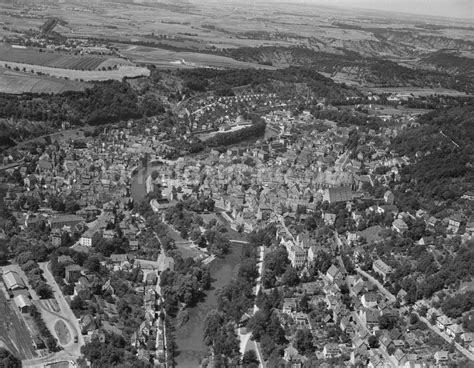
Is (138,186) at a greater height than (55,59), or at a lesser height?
lesser

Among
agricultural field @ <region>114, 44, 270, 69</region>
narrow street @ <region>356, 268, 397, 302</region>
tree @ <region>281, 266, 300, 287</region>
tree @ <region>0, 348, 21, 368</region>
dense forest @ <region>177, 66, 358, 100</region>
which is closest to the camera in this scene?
tree @ <region>0, 348, 21, 368</region>

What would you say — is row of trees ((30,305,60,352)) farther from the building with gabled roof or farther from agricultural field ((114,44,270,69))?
agricultural field ((114,44,270,69))

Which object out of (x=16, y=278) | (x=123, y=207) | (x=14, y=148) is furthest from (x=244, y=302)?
(x=14, y=148)

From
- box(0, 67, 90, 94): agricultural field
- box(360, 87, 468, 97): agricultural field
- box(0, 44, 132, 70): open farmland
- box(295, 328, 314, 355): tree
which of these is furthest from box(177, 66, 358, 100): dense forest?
box(295, 328, 314, 355): tree

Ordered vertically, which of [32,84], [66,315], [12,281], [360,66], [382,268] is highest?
[32,84]

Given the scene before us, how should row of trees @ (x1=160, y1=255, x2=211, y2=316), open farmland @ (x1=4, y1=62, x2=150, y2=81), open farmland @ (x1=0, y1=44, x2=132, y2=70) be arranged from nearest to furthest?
1. row of trees @ (x1=160, y1=255, x2=211, y2=316)
2. open farmland @ (x1=4, y1=62, x2=150, y2=81)
3. open farmland @ (x1=0, y1=44, x2=132, y2=70)

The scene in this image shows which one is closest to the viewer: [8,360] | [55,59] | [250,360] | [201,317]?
[8,360]

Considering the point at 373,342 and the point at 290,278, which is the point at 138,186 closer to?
the point at 290,278

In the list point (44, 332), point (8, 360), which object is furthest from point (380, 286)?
point (8, 360)
